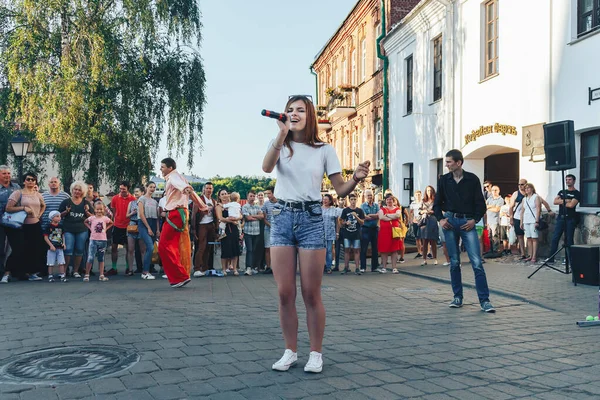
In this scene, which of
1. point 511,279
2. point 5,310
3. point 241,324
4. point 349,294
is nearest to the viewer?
point 241,324

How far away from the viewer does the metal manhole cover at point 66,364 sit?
4.22 meters

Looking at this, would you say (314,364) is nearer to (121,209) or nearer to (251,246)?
(251,246)

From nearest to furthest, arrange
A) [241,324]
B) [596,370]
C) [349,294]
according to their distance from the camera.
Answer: [596,370]
[241,324]
[349,294]

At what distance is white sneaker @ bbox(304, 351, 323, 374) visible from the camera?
14.3ft

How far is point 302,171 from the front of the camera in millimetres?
4469

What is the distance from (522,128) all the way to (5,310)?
12.7 metres

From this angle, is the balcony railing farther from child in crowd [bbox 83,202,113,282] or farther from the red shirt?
child in crowd [bbox 83,202,113,282]

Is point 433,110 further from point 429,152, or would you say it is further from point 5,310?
point 5,310

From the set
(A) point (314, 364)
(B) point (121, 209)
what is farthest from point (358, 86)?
(A) point (314, 364)

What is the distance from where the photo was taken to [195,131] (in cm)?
2238

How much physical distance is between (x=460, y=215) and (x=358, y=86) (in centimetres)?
2347

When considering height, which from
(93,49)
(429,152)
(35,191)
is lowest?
(35,191)

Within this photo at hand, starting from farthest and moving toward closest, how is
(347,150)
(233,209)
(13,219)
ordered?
(347,150)
(233,209)
(13,219)

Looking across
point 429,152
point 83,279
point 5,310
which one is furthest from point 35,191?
point 429,152
